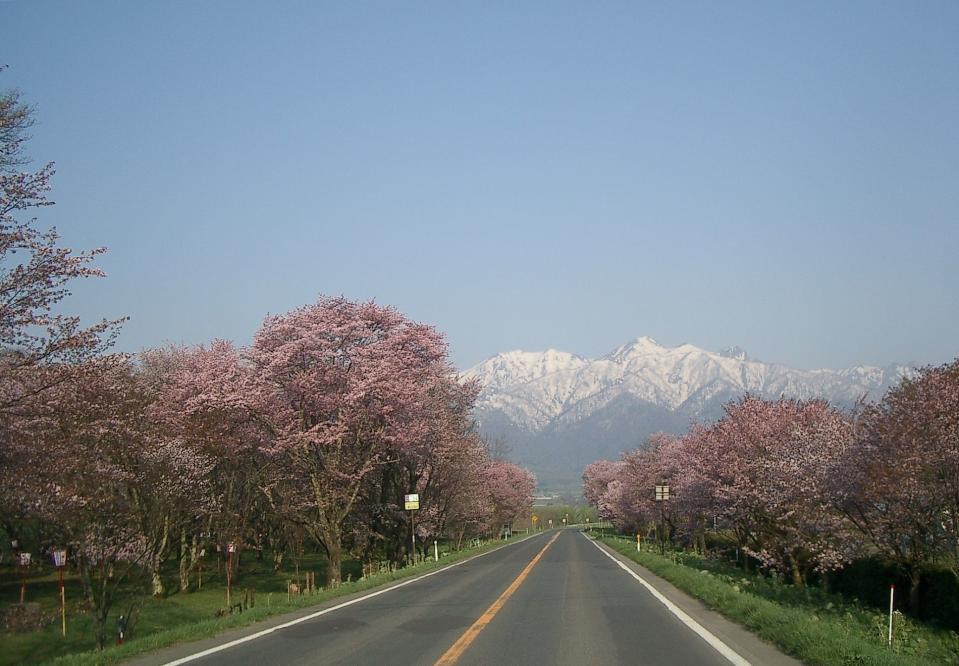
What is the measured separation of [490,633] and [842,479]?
14.9 m

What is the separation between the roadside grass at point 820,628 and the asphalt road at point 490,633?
1.13 metres

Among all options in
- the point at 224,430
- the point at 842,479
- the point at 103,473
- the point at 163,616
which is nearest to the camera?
the point at 103,473

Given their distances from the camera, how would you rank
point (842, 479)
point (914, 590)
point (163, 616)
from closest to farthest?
point (914, 590) < point (842, 479) < point (163, 616)

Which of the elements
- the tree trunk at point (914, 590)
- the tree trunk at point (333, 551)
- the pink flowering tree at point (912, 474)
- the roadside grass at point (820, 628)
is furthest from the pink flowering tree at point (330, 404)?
the tree trunk at point (914, 590)

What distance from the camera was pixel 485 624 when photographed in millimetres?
14664

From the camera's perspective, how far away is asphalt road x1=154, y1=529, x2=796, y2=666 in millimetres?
11273

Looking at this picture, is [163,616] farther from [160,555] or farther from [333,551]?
[333,551]

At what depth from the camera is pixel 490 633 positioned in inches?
531

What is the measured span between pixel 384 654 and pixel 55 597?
27.1 m

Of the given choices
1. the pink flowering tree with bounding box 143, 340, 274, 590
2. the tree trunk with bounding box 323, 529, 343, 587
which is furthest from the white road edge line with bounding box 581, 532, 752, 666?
the tree trunk with bounding box 323, 529, 343, 587

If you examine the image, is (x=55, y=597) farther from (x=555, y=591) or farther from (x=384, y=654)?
(x=384, y=654)

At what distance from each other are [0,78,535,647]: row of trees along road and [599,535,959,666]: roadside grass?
1250cm

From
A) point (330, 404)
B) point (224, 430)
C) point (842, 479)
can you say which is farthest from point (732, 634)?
point (330, 404)

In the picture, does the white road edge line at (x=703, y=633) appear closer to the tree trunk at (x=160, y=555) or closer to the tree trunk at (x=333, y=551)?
the tree trunk at (x=160, y=555)
